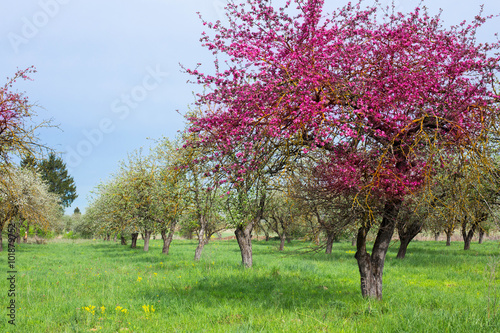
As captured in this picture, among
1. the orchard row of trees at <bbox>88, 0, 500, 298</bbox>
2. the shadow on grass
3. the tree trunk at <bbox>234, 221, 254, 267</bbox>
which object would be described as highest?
the orchard row of trees at <bbox>88, 0, 500, 298</bbox>

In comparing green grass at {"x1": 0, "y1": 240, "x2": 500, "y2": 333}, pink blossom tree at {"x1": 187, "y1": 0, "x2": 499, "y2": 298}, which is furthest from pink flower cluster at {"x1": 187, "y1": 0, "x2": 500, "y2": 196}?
green grass at {"x1": 0, "y1": 240, "x2": 500, "y2": 333}

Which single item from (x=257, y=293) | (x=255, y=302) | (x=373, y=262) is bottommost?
(x=257, y=293)

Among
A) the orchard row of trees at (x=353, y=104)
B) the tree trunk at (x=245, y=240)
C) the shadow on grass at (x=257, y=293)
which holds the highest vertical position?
the orchard row of trees at (x=353, y=104)

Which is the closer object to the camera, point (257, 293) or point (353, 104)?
point (353, 104)

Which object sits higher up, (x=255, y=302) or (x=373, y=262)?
(x=373, y=262)

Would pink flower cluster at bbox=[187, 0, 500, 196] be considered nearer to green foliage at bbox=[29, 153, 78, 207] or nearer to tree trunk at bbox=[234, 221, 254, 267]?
tree trunk at bbox=[234, 221, 254, 267]

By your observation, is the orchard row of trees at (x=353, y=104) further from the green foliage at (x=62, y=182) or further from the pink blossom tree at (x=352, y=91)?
the green foliage at (x=62, y=182)

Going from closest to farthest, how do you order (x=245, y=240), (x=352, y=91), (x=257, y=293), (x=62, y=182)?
(x=352, y=91) < (x=257, y=293) < (x=245, y=240) < (x=62, y=182)

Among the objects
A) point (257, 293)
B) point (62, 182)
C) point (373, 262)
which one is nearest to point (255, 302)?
point (257, 293)

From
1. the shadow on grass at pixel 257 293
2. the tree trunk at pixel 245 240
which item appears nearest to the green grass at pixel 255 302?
the shadow on grass at pixel 257 293

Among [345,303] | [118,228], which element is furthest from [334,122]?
[118,228]

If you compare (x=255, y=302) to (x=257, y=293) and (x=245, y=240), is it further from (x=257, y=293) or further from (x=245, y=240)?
(x=245, y=240)

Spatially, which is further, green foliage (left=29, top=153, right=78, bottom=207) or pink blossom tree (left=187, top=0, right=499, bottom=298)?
green foliage (left=29, top=153, right=78, bottom=207)

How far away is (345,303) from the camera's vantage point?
9.76m
